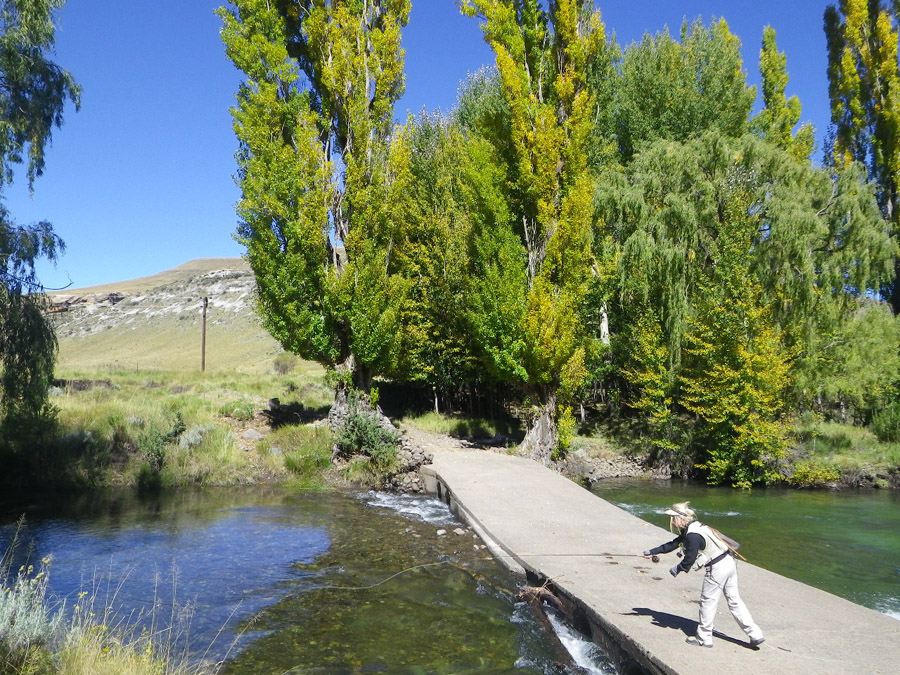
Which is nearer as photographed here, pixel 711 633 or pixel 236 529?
pixel 711 633

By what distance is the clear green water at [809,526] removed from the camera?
1010 centimetres

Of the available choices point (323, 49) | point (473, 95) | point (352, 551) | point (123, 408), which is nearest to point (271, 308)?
point (123, 408)

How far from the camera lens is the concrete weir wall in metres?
5.49

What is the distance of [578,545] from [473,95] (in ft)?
96.0

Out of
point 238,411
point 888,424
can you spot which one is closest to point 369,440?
point 238,411

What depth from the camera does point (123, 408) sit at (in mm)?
20422

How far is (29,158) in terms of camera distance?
13.4 meters

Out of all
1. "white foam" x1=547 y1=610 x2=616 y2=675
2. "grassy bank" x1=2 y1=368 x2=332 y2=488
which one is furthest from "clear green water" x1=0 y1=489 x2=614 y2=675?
"grassy bank" x1=2 y1=368 x2=332 y2=488

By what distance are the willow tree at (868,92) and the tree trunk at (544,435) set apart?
A: 1645cm

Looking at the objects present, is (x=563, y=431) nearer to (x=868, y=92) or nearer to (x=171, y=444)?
(x=171, y=444)

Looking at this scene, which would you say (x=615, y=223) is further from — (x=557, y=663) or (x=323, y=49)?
(x=557, y=663)

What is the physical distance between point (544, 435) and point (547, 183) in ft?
24.9

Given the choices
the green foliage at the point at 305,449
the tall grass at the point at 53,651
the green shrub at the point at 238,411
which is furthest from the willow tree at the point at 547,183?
the tall grass at the point at 53,651

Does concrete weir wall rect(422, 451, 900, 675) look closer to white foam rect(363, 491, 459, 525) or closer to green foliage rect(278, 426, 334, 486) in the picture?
white foam rect(363, 491, 459, 525)
